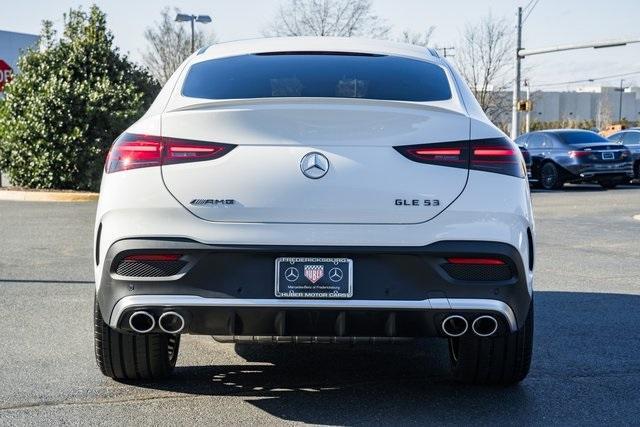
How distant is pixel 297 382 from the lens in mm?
5297

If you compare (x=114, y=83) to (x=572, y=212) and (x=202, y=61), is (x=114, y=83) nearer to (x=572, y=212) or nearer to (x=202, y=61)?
(x=572, y=212)

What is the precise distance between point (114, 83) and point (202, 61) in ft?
56.6

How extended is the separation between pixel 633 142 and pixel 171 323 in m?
26.9

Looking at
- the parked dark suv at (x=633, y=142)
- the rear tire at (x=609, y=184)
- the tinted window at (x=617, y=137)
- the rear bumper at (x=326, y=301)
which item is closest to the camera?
the rear bumper at (x=326, y=301)

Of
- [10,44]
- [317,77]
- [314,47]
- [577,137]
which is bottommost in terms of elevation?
[577,137]

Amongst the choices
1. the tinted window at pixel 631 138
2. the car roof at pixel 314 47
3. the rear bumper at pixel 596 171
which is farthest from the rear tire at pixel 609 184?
the car roof at pixel 314 47

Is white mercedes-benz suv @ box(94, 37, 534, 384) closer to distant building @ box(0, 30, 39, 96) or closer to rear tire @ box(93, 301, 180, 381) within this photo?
rear tire @ box(93, 301, 180, 381)

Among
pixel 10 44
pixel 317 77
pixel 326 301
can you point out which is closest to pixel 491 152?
pixel 326 301

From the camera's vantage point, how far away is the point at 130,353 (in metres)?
5.00

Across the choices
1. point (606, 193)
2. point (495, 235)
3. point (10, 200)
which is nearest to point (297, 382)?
point (495, 235)

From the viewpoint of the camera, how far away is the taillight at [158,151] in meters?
4.44

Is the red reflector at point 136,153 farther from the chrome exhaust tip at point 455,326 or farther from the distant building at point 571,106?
the distant building at point 571,106

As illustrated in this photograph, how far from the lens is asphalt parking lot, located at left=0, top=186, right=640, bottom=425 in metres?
4.67

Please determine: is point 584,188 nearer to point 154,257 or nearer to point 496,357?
point 496,357
